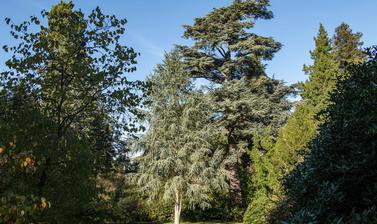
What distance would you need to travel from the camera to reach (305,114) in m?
15.1

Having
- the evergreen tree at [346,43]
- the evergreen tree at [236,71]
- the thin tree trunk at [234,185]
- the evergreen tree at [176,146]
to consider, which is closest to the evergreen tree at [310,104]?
the evergreen tree at [346,43]

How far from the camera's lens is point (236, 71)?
24.8 meters

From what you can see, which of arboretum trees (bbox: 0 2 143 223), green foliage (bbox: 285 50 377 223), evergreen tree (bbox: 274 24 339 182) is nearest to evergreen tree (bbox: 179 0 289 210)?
evergreen tree (bbox: 274 24 339 182)

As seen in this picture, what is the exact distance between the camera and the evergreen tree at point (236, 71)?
22281 millimetres

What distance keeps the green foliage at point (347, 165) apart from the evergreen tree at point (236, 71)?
1806cm

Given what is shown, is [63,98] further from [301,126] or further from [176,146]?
[176,146]

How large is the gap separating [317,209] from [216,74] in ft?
72.0

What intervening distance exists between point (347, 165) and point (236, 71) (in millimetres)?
21672

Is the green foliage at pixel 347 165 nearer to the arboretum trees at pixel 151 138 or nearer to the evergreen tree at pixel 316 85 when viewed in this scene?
the arboretum trees at pixel 151 138

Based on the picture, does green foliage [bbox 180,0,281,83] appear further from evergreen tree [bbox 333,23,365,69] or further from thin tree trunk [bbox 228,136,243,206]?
evergreen tree [bbox 333,23,365,69]

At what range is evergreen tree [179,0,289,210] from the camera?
73.1ft

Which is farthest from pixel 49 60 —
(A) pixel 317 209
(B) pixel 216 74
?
(B) pixel 216 74

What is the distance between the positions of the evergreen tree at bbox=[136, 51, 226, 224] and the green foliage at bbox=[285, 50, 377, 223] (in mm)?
15099

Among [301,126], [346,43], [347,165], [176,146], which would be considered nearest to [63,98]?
[347,165]
